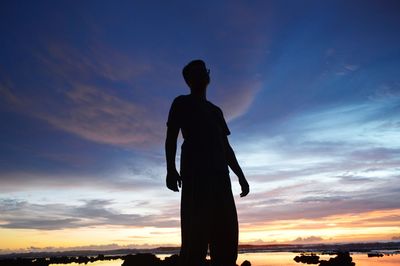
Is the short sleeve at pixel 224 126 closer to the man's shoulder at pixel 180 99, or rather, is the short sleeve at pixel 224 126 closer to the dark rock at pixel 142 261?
the man's shoulder at pixel 180 99

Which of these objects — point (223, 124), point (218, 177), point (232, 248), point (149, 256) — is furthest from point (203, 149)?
point (149, 256)

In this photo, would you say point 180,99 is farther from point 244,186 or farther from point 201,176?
point 244,186

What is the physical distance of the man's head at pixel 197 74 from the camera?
458 centimetres

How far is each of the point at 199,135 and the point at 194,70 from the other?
0.83m

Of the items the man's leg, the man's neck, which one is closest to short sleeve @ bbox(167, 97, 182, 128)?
the man's neck

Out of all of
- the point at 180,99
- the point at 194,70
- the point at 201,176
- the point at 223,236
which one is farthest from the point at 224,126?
the point at 223,236

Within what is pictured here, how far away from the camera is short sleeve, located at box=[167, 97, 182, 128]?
4.44m

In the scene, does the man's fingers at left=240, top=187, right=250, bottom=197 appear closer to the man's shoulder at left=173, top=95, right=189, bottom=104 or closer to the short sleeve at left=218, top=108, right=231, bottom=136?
the short sleeve at left=218, top=108, right=231, bottom=136

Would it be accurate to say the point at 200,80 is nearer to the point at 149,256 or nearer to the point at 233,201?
the point at 233,201

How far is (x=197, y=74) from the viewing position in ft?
15.1

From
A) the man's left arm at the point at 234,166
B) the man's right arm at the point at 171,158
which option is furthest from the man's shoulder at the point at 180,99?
the man's left arm at the point at 234,166

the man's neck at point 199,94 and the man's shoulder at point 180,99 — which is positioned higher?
the man's neck at point 199,94

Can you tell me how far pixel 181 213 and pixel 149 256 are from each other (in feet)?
78.7

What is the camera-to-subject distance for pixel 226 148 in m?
4.70
